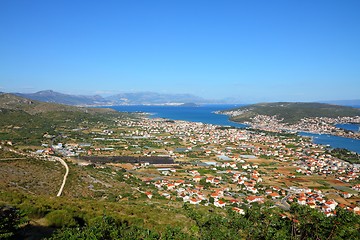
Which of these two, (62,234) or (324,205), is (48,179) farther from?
(324,205)

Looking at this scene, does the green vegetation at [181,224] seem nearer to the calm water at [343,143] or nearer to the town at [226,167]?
the town at [226,167]

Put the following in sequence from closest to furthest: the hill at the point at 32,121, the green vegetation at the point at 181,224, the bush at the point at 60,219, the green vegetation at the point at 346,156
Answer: the green vegetation at the point at 181,224 < the bush at the point at 60,219 < the green vegetation at the point at 346,156 < the hill at the point at 32,121

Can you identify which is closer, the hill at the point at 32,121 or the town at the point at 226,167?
the town at the point at 226,167

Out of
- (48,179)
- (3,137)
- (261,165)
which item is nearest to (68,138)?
(3,137)

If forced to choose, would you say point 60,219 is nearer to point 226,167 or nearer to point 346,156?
point 226,167

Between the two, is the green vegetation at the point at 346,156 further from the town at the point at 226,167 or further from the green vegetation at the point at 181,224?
the green vegetation at the point at 181,224

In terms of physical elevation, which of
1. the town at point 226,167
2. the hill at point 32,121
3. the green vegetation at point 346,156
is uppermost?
the hill at point 32,121

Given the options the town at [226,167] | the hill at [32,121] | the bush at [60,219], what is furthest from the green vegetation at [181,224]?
the hill at [32,121]

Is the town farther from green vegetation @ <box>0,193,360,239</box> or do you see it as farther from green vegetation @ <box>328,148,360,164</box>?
green vegetation @ <box>0,193,360,239</box>

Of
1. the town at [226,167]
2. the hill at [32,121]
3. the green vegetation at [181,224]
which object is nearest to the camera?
the green vegetation at [181,224]

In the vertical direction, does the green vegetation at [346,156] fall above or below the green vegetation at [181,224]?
below

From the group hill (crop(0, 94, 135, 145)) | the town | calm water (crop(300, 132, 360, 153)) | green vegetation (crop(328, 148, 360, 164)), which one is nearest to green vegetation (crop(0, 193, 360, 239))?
the town
